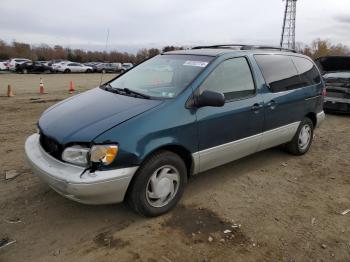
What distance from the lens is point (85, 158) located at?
3352 millimetres

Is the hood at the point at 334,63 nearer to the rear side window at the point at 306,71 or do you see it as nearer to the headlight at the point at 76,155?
the rear side window at the point at 306,71

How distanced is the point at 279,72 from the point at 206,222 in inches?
103

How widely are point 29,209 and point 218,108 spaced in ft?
7.77

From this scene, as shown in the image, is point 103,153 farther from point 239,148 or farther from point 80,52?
point 80,52

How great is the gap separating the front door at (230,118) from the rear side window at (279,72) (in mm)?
366

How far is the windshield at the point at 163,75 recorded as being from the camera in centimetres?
415

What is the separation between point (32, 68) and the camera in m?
36.6

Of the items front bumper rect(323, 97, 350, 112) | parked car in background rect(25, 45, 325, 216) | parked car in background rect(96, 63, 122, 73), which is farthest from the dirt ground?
parked car in background rect(96, 63, 122, 73)

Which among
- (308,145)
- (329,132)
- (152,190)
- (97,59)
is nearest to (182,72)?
(152,190)

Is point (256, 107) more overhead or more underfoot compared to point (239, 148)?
more overhead

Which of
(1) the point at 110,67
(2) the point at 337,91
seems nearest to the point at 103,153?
(2) the point at 337,91

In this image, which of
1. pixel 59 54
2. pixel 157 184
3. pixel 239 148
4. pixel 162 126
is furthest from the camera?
pixel 59 54

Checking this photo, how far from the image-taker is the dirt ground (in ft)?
A: 10.7

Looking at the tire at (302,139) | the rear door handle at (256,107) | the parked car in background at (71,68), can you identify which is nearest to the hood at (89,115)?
the rear door handle at (256,107)
